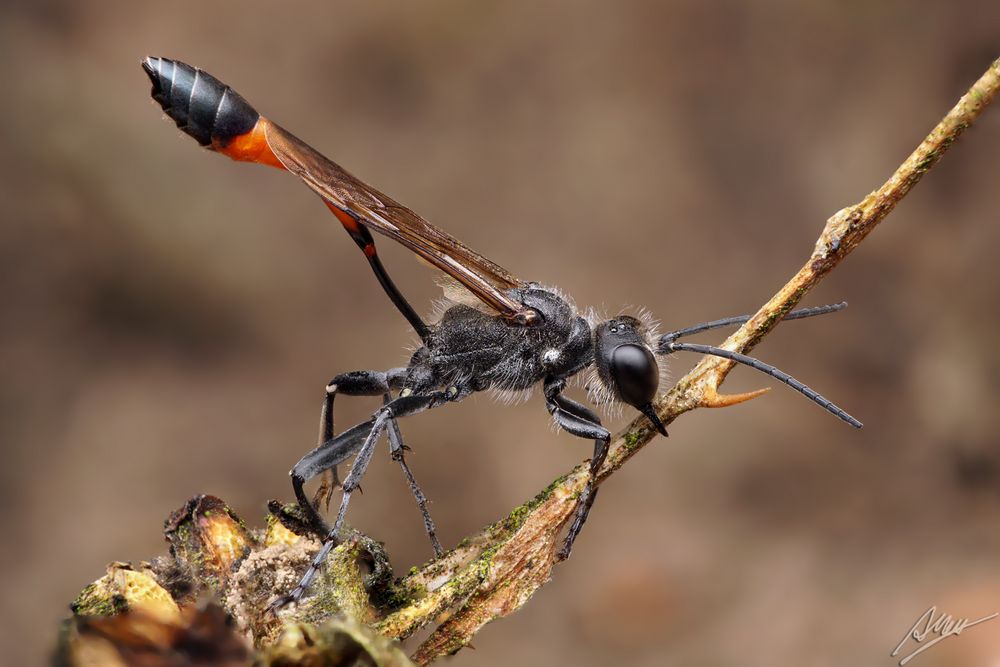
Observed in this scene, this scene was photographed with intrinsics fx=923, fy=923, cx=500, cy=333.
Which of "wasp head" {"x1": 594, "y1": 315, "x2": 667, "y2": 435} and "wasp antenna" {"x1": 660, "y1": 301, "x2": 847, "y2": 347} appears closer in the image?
"wasp head" {"x1": 594, "y1": 315, "x2": 667, "y2": 435}

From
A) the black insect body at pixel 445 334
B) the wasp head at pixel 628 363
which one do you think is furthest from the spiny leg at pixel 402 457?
the wasp head at pixel 628 363

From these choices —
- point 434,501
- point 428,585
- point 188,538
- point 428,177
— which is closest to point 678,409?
point 428,585

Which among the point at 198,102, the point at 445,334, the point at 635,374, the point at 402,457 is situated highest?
the point at 198,102

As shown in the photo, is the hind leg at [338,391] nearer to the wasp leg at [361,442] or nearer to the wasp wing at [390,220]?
the wasp leg at [361,442]

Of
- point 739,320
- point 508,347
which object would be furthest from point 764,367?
point 508,347

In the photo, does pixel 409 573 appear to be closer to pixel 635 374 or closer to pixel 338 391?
pixel 635 374

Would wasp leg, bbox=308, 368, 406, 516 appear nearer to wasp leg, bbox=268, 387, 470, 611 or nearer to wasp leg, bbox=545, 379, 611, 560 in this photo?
wasp leg, bbox=268, 387, 470, 611

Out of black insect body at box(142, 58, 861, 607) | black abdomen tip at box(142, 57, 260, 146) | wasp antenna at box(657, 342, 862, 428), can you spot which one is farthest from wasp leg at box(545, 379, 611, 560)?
black abdomen tip at box(142, 57, 260, 146)
